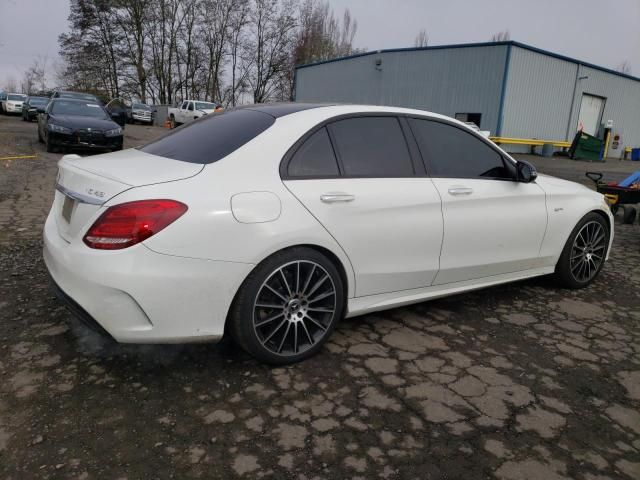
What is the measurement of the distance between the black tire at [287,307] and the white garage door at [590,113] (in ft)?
86.9

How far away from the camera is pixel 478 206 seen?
141 inches

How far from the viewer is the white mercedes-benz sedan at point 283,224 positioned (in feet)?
7.91

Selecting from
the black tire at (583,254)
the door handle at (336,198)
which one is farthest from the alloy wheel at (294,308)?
the black tire at (583,254)

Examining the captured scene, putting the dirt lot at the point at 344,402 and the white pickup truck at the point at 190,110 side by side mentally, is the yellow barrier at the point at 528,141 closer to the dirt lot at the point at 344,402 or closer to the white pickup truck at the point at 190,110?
the white pickup truck at the point at 190,110

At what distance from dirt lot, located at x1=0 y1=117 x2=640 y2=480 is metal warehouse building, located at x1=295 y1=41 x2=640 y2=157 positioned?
2013 cm

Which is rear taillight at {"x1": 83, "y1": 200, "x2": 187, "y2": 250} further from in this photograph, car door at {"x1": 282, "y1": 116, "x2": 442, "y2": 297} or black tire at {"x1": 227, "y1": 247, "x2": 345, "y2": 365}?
car door at {"x1": 282, "y1": 116, "x2": 442, "y2": 297}

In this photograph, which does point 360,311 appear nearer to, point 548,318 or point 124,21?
point 548,318

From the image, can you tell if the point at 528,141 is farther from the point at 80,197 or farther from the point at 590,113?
the point at 80,197

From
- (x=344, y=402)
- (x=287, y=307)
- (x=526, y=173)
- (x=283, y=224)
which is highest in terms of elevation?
(x=526, y=173)

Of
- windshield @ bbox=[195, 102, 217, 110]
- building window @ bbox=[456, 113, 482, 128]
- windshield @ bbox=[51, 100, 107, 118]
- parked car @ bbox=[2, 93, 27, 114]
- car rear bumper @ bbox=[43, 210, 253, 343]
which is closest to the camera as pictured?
car rear bumper @ bbox=[43, 210, 253, 343]

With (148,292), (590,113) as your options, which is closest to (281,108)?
(148,292)

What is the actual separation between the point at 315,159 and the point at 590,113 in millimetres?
27751

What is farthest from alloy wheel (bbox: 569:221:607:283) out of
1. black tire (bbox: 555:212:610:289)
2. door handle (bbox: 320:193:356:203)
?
door handle (bbox: 320:193:356:203)

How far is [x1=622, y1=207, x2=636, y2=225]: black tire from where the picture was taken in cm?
792
